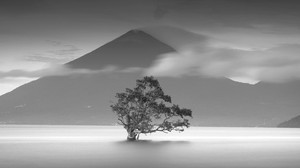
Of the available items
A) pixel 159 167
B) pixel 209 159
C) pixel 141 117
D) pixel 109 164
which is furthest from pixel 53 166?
pixel 141 117

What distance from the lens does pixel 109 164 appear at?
129ft

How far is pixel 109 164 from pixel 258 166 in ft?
32.2

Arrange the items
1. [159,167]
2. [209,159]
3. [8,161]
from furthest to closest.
→ [209,159] < [8,161] < [159,167]

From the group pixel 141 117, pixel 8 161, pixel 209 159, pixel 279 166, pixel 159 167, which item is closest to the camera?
pixel 159 167

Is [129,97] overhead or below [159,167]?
overhead

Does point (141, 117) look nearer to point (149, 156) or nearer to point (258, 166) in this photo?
point (149, 156)

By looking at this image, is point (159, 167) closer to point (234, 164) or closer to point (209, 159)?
point (234, 164)

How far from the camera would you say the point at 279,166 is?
38.8 meters

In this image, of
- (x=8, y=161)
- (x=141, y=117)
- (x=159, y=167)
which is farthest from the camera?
(x=141, y=117)

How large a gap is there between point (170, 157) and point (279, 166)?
9384 millimetres

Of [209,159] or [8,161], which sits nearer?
[8,161]

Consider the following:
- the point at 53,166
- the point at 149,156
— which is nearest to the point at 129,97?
the point at 149,156

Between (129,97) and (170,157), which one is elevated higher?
(129,97)

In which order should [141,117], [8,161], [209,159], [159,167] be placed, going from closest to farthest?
[159,167] → [8,161] → [209,159] → [141,117]
